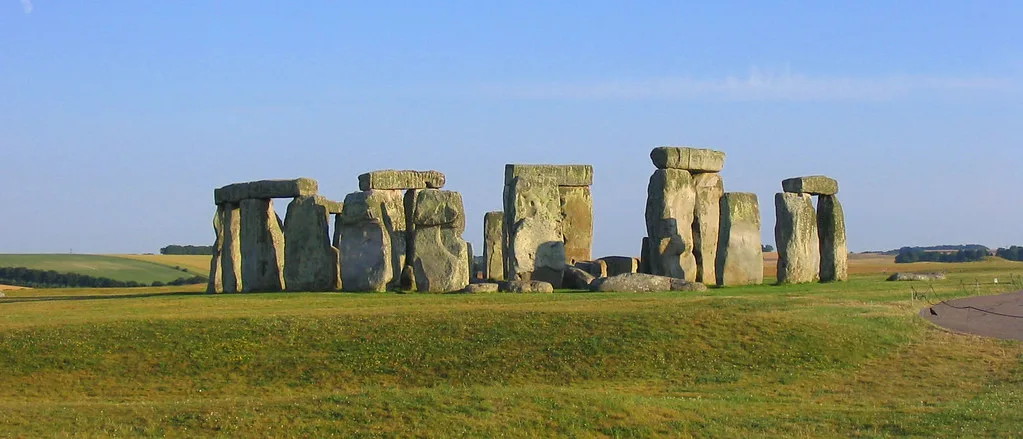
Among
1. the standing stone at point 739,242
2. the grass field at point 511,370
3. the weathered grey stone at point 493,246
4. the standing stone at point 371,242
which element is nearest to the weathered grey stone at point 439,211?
the standing stone at point 371,242

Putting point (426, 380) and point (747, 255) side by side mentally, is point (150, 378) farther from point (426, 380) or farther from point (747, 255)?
point (747, 255)

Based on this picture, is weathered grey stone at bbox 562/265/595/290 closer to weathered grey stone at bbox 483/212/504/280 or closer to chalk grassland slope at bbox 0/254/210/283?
weathered grey stone at bbox 483/212/504/280

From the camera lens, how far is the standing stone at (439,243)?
38406 millimetres

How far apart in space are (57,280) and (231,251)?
3320 cm

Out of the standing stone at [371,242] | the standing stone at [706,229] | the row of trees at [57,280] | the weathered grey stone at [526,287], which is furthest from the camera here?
the row of trees at [57,280]

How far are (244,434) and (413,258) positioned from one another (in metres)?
19.8

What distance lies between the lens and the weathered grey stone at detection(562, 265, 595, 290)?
3972 centimetres

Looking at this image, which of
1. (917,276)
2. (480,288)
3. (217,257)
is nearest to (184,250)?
(217,257)

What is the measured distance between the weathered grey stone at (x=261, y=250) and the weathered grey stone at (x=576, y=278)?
9253 millimetres

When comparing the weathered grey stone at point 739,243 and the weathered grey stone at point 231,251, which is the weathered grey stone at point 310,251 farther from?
the weathered grey stone at point 739,243

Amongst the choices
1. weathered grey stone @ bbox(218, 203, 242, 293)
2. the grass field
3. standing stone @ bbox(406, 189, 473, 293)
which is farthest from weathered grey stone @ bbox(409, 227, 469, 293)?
weathered grey stone @ bbox(218, 203, 242, 293)

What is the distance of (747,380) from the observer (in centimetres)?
2503

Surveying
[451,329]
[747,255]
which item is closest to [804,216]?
[747,255]

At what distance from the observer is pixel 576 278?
133 feet
